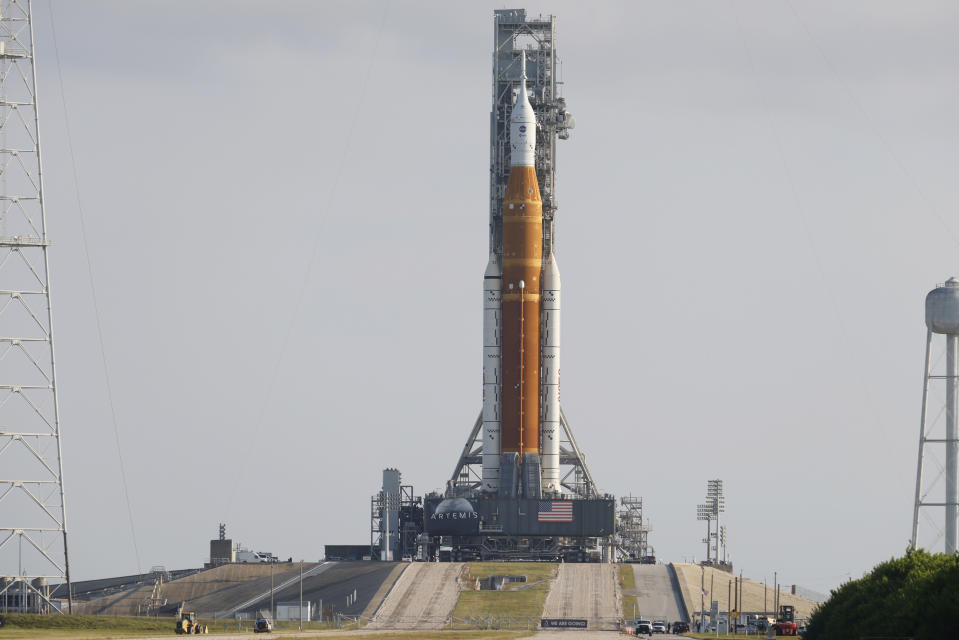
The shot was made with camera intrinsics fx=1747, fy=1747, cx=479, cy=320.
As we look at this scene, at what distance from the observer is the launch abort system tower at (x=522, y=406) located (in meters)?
141

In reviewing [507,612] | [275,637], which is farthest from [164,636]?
[507,612]

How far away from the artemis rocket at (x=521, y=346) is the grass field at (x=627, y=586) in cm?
857

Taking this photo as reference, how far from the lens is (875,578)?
83.1m

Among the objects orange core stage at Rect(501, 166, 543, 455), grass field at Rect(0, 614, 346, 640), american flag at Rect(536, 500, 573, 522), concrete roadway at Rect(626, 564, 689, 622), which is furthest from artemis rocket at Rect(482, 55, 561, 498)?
grass field at Rect(0, 614, 346, 640)

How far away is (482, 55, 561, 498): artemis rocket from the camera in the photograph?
141 meters

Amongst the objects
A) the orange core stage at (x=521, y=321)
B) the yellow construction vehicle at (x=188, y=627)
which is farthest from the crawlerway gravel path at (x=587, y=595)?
the yellow construction vehicle at (x=188, y=627)

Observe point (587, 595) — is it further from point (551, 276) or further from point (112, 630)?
point (112, 630)

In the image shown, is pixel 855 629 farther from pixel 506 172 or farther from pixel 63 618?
pixel 506 172

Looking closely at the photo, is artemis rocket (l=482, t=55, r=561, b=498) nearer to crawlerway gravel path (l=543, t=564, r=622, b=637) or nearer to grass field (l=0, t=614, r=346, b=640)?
crawlerway gravel path (l=543, t=564, r=622, b=637)

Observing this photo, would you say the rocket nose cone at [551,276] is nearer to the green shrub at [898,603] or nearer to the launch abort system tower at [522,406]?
the launch abort system tower at [522,406]

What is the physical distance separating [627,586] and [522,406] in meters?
16.8

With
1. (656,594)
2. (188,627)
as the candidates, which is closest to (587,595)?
(656,594)

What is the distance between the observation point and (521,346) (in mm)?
141125

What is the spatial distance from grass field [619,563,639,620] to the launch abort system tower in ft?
12.2
